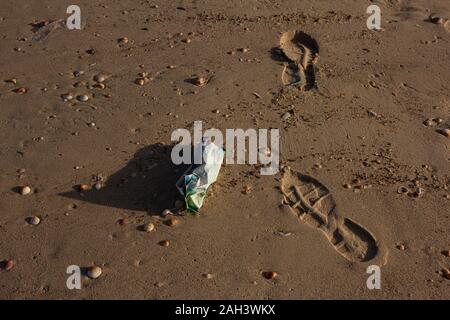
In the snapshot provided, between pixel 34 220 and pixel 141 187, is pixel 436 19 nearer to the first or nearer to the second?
pixel 141 187

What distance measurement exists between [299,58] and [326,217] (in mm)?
1888

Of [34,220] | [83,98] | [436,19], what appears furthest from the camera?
[436,19]

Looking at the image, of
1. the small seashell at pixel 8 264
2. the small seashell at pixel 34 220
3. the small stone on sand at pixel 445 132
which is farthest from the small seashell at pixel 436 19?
the small seashell at pixel 8 264

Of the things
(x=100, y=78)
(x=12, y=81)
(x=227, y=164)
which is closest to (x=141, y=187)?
(x=227, y=164)

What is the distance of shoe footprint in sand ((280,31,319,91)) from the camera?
486 centimetres

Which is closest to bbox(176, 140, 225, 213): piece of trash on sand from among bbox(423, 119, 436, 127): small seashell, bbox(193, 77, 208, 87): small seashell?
bbox(193, 77, 208, 87): small seashell

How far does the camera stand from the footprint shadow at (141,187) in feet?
12.8

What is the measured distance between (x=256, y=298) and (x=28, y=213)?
1.79m

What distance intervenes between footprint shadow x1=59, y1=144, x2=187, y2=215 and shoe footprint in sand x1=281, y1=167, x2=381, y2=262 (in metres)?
0.87

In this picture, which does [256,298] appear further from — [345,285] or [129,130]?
[129,130]

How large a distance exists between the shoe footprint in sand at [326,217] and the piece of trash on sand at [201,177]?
0.55m

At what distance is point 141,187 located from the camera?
4.00 meters

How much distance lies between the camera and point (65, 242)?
12.0 feet

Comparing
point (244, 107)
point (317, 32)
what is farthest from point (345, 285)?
point (317, 32)
